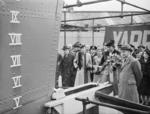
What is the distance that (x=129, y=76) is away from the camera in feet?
19.2

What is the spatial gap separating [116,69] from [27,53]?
491cm

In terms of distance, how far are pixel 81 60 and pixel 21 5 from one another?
666cm

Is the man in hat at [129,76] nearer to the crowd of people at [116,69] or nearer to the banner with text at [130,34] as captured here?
the crowd of people at [116,69]

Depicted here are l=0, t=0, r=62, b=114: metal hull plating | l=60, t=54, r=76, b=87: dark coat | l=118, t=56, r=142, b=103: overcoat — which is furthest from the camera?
l=60, t=54, r=76, b=87: dark coat

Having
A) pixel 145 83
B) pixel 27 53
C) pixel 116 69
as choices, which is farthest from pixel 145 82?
pixel 27 53

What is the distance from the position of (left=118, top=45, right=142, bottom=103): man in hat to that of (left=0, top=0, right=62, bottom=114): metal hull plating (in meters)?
2.92

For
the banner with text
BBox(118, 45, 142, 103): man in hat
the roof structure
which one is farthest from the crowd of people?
the banner with text

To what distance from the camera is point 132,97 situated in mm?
6008

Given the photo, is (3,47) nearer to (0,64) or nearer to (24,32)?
(0,64)

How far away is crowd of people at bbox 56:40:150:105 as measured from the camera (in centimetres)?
589

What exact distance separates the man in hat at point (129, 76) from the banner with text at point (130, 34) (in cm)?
430

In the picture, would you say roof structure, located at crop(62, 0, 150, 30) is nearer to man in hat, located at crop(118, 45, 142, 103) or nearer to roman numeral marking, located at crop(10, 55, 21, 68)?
man in hat, located at crop(118, 45, 142, 103)

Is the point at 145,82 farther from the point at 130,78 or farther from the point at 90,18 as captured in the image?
the point at 90,18

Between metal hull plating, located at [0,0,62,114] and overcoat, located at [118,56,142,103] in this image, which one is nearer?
metal hull plating, located at [0,0,62,114]
